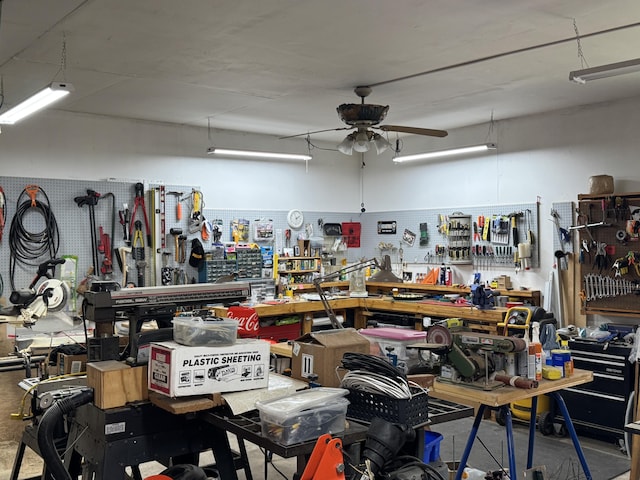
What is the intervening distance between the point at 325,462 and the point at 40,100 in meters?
3.53

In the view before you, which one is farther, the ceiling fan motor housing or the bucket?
the ceiling fan motor housing

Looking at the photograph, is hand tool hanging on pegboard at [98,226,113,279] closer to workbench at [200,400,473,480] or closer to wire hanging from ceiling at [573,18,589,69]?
workbench at [200,400,473,480]

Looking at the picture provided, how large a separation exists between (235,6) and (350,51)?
1138 mm

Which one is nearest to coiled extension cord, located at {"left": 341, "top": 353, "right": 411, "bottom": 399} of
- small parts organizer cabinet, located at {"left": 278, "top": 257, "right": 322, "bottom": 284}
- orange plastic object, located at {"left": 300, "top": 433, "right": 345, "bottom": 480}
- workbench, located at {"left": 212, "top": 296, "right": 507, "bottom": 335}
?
orange plastic object, located at {"left": 300, "top": 433, "right": 345, "bottom": 480}

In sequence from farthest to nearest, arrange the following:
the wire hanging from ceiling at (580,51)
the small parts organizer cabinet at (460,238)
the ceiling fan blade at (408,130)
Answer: the small parts organizer cabinet at (460,238) → the ceiling fan blade at (408,130) → the wire hanging from ceiling at (580,51)

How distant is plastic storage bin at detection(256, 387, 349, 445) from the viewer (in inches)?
80.5

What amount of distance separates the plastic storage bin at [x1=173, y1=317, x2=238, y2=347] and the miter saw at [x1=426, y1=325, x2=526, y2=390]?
1.54 metres

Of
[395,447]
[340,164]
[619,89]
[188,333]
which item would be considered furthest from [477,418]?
[340,164]

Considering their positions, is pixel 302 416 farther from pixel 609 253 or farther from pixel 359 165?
pixel 359 165

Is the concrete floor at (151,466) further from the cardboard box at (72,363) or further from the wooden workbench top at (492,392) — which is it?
the wooden workbench top at (492,392)

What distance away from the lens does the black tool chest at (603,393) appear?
198 inches

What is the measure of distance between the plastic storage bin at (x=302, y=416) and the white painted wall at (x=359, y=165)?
5.02 m

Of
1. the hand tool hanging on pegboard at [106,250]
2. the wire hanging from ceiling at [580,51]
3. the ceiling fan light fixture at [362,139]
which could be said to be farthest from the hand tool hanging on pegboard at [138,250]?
the wire hanging from ceiling at [580,51]

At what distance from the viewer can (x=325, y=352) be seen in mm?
2721
